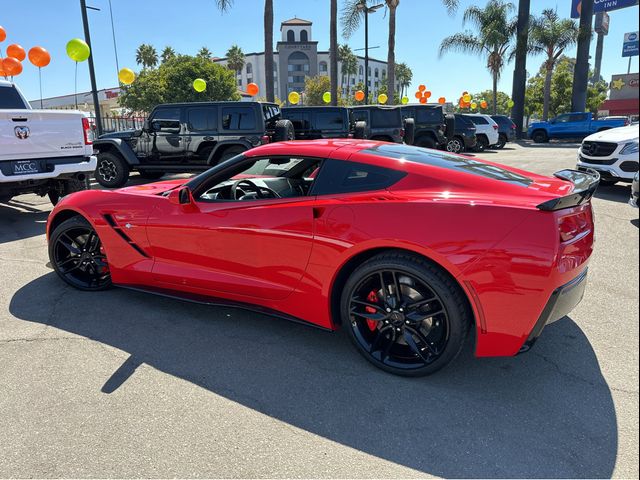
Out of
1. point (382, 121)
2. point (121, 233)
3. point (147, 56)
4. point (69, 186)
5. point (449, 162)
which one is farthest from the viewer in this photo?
point (147, 56)

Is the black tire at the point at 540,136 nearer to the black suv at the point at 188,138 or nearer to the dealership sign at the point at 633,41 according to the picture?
the black suv at the point at 188,138

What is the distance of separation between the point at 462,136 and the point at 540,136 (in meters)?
11.7

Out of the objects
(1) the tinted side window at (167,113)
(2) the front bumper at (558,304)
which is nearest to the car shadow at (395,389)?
(2) the front bumper at (558,304)

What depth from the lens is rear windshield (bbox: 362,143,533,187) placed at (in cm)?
301

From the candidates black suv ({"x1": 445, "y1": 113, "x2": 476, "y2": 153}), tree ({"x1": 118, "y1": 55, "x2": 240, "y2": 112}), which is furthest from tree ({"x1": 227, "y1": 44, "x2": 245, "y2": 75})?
black suv ({"x1": 445, "y1": 113, "x2": 476, "y2": 153})

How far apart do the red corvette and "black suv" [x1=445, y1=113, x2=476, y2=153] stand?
55.4 ft

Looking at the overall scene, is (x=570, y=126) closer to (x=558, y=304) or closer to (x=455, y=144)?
(x=455, y=144)

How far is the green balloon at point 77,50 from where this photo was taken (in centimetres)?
1120

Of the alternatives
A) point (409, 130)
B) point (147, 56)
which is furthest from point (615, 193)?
point (147, 56)

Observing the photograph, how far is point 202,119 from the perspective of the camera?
402 inches

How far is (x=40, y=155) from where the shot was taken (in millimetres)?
6863

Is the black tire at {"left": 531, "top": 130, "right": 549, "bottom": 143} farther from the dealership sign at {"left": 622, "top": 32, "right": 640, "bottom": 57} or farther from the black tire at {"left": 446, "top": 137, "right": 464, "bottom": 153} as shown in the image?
the dealership sign at {"left": 622, "top": 32, "right": 640, "bottom": 57}

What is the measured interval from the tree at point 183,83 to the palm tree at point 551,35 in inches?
1027

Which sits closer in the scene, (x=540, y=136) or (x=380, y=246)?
(x=380, y=246)
